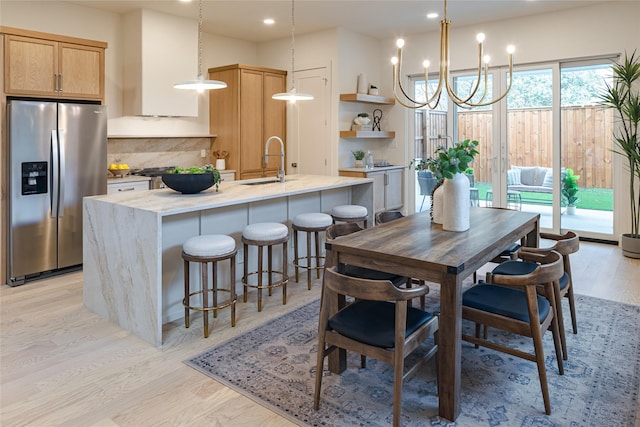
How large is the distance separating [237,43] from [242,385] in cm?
600

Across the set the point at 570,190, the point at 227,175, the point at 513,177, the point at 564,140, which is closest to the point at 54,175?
the point at 227,175

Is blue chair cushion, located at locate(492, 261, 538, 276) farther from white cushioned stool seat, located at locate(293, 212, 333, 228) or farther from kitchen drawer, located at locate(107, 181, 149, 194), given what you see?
kitchen drawer, located at locate(107, 181, 149, 194)

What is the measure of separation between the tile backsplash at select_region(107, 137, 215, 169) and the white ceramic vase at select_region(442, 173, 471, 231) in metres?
4.45

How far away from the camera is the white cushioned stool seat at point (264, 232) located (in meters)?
3.64

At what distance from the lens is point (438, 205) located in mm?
3287

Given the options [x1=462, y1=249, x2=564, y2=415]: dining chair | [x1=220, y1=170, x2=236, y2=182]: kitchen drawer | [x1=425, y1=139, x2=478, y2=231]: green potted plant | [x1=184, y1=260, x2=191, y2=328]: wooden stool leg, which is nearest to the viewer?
[x1=462, y1=249, x2=564, y2=415]: dining chair

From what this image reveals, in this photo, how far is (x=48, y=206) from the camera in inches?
177

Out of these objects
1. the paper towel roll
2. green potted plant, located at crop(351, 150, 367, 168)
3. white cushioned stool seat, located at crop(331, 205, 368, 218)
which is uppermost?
the paper towel roll

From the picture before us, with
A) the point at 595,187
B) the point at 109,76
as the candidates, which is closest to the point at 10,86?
the point at 109,76

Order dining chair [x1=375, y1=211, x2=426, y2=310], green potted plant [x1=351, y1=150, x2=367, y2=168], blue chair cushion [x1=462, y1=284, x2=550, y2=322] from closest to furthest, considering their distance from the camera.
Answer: blue chair cushion [x1=462, y1=284, x2=550, y2=322] → dining chair [x1=375, y1=211, x2=426, y2=310] → green potted plant [x1=351, y1=150, x2=367, y2=168]

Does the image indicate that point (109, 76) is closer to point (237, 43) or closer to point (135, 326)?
point (237, 43)

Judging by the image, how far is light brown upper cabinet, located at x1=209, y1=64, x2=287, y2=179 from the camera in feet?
21.6

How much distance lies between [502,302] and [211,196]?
88.6 inches

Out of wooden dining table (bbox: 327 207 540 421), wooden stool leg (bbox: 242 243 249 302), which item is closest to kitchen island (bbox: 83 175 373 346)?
wooden stool leg (bbox: 242 243 249 302)
